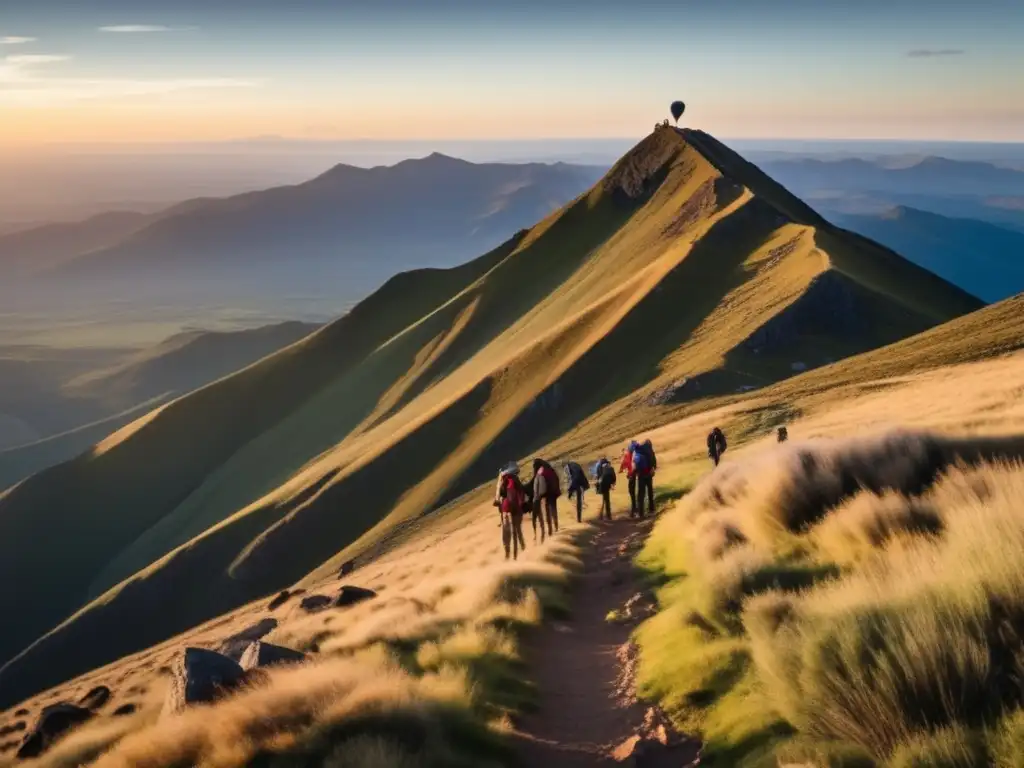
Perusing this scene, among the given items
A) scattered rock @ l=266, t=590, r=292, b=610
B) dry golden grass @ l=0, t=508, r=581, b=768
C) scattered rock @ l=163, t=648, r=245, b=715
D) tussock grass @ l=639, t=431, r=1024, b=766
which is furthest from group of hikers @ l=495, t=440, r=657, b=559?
scattered rock @ l=266, t=590, r=292, b=610

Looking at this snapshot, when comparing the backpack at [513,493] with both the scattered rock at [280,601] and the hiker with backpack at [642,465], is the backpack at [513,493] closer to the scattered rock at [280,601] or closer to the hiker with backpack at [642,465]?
the hiker with backpack at [642,465]

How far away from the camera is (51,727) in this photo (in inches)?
720

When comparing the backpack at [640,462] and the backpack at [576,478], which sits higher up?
the backpack at [640,462]

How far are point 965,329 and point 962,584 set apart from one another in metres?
54.1

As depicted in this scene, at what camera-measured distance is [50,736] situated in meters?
17.9

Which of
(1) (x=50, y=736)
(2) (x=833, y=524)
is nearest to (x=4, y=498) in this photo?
(1) (x=50, y=736)

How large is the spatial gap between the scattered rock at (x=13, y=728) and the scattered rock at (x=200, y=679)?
65.3 ft

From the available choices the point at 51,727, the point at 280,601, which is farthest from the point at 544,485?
the point at 280,601

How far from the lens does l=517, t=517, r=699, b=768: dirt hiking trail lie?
26.7 feet

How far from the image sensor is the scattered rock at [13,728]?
26.5 meters

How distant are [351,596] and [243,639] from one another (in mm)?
3492

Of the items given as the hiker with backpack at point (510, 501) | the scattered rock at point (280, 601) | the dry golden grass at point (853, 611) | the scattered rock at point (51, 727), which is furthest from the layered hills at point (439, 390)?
the dry golden grass at point (853, 611)

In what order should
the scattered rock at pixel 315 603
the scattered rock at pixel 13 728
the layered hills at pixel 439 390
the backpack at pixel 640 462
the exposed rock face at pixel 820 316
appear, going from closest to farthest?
the scattered rock at pixel 315 603
the backpack at pixel 640 462
the scattered rock at pixel 13 728
the exposed rock face at pixel 820 316
the layered hills at pixel 439 390

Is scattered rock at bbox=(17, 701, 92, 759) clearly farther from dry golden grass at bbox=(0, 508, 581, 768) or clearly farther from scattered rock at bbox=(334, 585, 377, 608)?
scattered rock at bbox=(334, 585, 377, 608)
